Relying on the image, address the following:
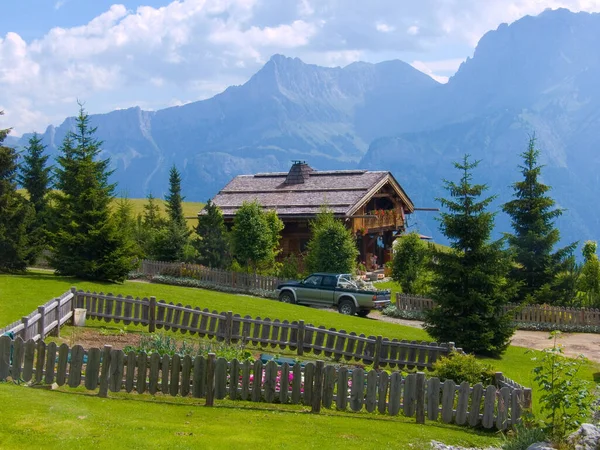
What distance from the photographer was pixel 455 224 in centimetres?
2311

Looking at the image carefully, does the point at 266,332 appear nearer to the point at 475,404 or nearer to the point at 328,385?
the point at 328,385

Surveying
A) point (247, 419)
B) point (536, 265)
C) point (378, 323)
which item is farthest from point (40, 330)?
point (536, 265)

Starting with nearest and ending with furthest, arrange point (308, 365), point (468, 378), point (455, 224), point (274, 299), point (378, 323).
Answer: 1. point (308, 365)
2. point (468, 378)
3. point (455, 224)
4. point (378, 323)
5. point (274, 299)

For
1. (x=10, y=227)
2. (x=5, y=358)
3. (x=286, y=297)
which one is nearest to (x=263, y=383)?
(x=5, y=358)

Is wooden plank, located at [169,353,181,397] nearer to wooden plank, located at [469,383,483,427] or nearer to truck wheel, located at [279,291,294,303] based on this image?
wooden plank, located at [469,383,483,427]

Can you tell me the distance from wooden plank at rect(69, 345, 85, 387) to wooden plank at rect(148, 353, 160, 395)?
1344 mm

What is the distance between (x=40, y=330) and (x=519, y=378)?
1361 cm

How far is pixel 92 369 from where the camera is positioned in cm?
1261

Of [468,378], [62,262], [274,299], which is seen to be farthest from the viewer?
[274,299]

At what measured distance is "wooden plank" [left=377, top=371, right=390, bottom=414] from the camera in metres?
Result: 13.2

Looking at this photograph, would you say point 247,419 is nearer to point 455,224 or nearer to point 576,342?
point 455,224

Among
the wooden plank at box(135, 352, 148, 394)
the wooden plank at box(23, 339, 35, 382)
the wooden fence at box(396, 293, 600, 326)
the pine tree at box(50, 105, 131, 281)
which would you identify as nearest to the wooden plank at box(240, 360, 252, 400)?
the wooden plank at box(135, 352, 148, 394)

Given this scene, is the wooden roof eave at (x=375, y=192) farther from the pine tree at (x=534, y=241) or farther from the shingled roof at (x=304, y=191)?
the pine tree at (x=534, y=241)

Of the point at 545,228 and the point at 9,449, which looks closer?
the point at 9,449
